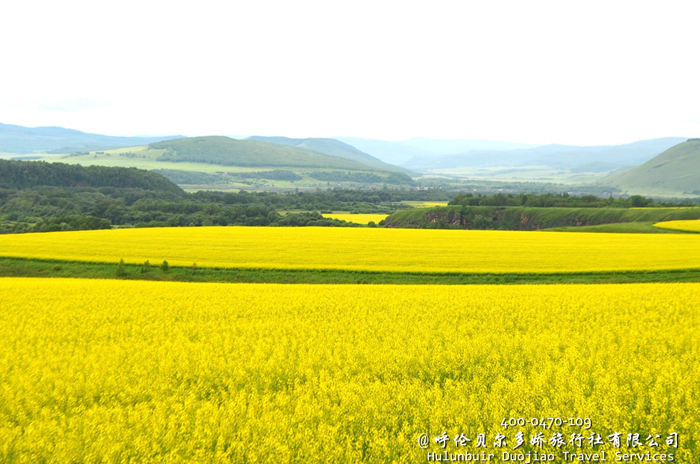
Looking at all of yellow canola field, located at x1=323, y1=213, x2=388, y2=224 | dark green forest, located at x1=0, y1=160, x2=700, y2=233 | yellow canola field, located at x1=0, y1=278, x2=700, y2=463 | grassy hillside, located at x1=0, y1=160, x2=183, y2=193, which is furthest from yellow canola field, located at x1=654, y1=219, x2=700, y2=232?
grassy hillside, located at x1=0, y1=160, x2=183, y2=193

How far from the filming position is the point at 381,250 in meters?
44.5

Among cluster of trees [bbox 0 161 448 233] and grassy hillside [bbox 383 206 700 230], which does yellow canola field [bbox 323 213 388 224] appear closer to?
cluster of trees [bbox 0 161 448 233]

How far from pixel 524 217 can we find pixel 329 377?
97.2 metres

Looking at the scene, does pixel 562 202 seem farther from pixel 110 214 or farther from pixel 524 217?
pixel 110 214

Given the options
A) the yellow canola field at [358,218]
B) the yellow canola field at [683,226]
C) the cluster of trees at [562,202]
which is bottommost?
the yellow canola field at [358,218]

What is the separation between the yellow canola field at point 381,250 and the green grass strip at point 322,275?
0.86m

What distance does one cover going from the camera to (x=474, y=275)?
3409 cm

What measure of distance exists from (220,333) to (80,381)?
5118mm

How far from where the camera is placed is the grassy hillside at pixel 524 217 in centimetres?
8756

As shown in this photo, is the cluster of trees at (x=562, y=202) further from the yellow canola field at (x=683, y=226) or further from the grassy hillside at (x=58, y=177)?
the grassy hillside at (x=58, y=177)

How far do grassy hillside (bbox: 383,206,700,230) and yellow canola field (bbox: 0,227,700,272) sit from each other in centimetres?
3804

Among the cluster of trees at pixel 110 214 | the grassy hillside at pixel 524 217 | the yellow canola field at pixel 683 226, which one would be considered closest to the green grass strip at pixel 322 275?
the yellow canola field at pixel 683 226

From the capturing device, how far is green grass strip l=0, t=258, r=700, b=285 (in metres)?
32.9

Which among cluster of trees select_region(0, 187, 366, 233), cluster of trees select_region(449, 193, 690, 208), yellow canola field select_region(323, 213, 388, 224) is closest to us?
cluster of trees select_region(0, 187, 366, 233)
